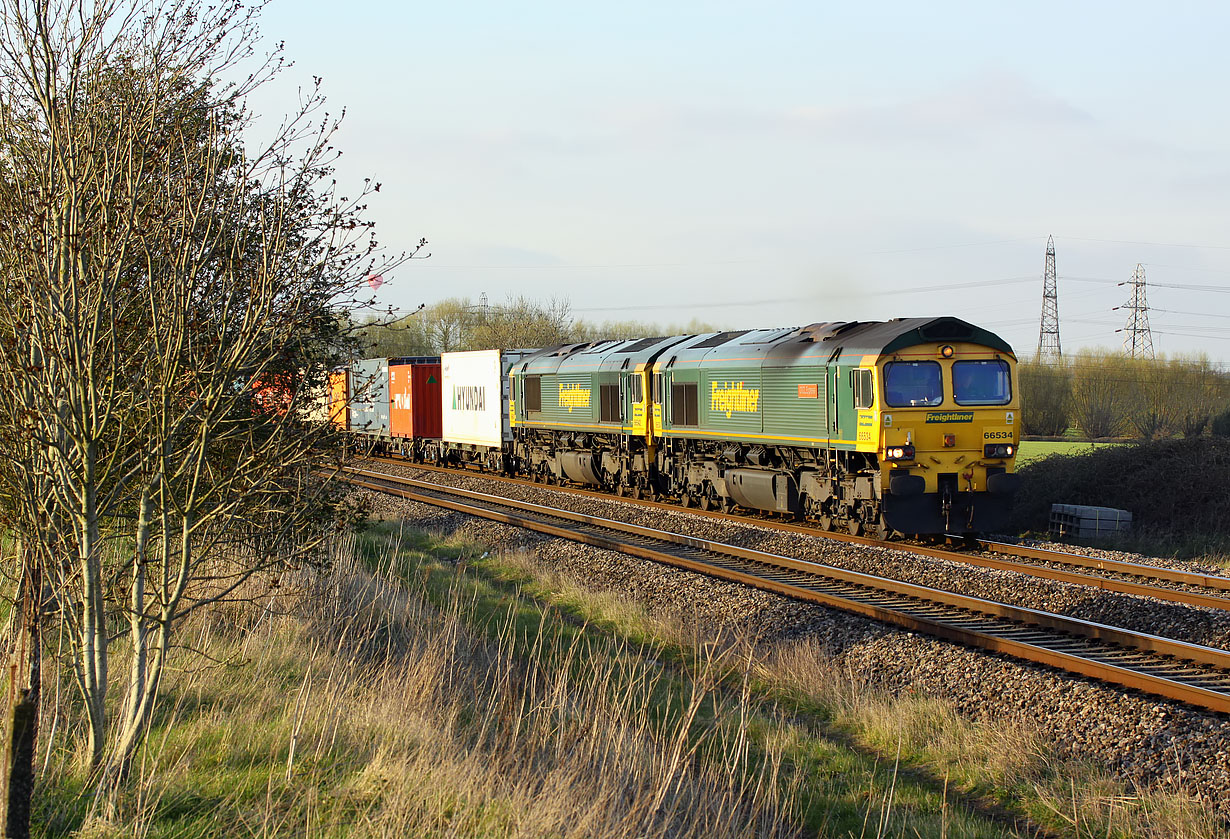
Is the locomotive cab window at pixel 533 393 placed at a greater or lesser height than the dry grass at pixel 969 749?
greater

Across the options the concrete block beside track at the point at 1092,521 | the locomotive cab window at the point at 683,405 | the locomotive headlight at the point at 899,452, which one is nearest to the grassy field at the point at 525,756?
the locomotive headlight at the point at 899,452

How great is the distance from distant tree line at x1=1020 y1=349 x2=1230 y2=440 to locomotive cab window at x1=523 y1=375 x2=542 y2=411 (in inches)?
994

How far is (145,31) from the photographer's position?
7137 millimetres

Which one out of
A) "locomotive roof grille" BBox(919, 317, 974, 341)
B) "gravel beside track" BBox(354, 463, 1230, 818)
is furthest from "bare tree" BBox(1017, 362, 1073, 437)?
"gravel beside track" BBox(354, 463, 1230, 818)

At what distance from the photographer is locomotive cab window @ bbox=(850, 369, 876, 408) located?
50.9 feet

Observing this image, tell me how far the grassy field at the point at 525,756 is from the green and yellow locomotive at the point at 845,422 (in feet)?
20.8

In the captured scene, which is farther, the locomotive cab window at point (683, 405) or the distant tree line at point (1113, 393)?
the distant tree line at point (1113, 393)

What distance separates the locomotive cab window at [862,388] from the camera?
1552 cm

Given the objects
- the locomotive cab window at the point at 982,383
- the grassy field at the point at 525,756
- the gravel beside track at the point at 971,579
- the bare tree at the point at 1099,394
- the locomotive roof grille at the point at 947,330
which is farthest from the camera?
the bare tree at the point at 1099,394

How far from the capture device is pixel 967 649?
9.77m

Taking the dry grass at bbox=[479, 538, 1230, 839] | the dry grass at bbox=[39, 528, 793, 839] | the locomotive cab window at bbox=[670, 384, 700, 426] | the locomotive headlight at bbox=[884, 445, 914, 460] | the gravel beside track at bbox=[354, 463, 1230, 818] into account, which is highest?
the locomotive cab window at bbox=[670, 384, 700, 426]

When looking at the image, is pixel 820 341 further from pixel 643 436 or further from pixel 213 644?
pixel 213 644

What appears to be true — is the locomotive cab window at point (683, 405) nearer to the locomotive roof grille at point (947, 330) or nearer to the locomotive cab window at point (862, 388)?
the locomotive cab window at point (862, 388)

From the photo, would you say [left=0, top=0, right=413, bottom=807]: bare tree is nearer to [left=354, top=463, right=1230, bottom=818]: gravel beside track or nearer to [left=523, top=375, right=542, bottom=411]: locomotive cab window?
[left=354, top=463, right=1230, bottom=818]: gravel beside track
